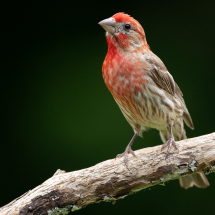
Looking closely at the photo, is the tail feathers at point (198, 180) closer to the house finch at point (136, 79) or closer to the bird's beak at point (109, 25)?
the house finch at point (136, 79)

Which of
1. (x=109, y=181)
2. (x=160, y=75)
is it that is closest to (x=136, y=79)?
(x=160, y=75)

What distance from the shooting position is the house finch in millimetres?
2562

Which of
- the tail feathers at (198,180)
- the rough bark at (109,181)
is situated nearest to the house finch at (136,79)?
the rough bark at (109,181)

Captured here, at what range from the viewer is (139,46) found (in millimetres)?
2723

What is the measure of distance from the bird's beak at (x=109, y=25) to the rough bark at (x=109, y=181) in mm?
1161

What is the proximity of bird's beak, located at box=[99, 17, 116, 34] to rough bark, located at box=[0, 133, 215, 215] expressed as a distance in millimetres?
1161

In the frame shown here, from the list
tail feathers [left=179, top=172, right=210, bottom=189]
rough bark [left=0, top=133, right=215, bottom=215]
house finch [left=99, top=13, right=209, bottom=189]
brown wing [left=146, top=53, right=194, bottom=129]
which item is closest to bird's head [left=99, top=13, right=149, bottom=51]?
house finch [left=99, top=13, right=209, bottom=189]

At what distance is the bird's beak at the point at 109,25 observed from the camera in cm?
261

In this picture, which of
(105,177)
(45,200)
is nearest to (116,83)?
(105,177)

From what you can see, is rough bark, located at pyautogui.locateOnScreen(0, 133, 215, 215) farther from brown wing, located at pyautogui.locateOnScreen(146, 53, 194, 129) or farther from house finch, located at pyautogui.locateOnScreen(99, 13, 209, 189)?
brown wing, located at pyautogui.locateOnScreen(146, 53, 194, 129)

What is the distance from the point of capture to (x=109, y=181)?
2248mm

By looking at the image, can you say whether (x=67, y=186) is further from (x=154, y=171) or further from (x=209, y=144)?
(x=209, y=144)

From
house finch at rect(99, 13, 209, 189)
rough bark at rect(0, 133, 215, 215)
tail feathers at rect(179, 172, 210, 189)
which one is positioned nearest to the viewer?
rough bark at rect(0, 133, 215, 215)

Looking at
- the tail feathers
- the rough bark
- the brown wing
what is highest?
the brown wing
